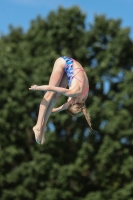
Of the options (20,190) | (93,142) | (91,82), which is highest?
(91,82)

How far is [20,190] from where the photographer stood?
25.6 meters

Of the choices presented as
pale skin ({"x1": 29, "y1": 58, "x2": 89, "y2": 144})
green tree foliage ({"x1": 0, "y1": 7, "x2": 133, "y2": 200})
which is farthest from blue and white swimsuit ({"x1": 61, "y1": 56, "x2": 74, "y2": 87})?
green tree foliage ({"x1": 0, "y1": 7, "x2": 133, "y2": 200})

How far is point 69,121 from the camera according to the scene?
27.0 meters

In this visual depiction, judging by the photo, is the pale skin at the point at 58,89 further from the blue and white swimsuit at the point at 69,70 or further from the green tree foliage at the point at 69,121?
the green tree foliage at the point at 69,121

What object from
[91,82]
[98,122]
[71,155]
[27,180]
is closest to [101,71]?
[91,82]

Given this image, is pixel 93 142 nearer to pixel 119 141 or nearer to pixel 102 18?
pixel 119 141

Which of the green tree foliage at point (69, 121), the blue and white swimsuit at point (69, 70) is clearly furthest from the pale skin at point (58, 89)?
the green tree foliage at point (69, 121)

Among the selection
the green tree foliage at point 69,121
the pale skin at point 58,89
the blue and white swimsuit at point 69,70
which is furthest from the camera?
the green tree foliage at point 69,121

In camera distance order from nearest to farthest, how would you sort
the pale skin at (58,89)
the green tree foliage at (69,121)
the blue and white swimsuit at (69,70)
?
the pale skin at (58,89) → the blue and white swimsuit at (69,70) → the green tree foliage at (69,121)

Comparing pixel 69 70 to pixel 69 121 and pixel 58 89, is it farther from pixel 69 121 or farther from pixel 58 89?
pixel 69 121

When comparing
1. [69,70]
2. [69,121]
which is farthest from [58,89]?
[69,121]

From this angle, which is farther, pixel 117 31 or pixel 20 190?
pixel 117 31

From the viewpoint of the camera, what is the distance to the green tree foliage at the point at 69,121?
2578cm

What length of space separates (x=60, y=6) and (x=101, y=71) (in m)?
3.85
